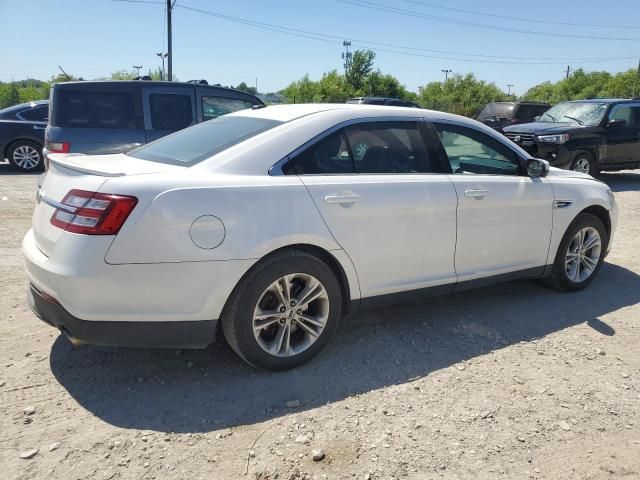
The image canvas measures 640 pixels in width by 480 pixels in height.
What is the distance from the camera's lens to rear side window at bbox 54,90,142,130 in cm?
737

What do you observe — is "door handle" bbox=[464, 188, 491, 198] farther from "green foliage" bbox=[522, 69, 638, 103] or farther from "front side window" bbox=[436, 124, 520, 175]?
"green foliage" bbox=[522, 69, 638, 103]

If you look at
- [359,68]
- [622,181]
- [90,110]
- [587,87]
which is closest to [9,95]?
[359,68]

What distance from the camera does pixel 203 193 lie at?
9.14 ft

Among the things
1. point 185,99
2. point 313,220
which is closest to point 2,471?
point 313,220

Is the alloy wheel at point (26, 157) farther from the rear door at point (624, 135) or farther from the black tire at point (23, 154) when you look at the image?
the rear door at point (624, 135)

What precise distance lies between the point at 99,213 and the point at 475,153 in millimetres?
2778

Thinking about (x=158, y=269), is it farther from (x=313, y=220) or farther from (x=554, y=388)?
(x=554, y=388)

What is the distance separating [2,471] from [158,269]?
1095 millimetres

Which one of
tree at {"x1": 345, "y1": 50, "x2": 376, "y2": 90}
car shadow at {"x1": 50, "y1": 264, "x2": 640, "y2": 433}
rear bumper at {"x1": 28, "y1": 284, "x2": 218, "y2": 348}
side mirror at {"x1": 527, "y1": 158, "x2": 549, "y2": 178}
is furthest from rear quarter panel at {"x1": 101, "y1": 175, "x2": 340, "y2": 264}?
tree at {"x1": 345, "y1": 50, "x2": 376, "y2": 90}

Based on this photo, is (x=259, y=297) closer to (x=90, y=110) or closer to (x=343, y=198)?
(x=343, y=198)

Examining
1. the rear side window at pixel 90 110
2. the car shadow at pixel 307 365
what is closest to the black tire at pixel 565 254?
the car shadow at pixel 307 365

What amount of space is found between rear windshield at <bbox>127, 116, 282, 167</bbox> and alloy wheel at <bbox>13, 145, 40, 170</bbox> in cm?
924

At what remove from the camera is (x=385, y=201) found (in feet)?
11.1

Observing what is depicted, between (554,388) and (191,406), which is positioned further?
(554,388)
